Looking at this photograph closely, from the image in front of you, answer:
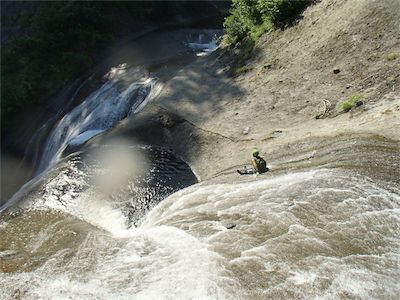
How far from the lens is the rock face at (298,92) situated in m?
10.9

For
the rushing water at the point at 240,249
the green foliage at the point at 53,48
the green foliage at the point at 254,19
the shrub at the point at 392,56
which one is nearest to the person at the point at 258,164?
the rushing water at the point at 240,249

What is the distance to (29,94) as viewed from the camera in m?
21.8

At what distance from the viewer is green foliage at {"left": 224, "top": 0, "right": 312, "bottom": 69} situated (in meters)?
16.4

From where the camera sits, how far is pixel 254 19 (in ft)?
58.9

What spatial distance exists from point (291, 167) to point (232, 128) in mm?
3737

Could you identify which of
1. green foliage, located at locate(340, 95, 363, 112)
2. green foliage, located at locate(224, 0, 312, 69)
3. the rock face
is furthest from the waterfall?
green foliage, located at locate(340, 95, 363, 112)

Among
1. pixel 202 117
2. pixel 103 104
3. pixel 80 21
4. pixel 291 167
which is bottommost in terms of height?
pixel 291 167

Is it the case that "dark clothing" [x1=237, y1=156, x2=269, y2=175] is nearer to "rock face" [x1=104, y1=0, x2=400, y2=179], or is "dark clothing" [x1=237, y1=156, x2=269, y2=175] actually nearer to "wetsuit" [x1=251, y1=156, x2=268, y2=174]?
"wetsuit" [x1=251, y1=156, x2=268, y2=174]

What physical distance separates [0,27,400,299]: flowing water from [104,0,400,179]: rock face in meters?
1.07

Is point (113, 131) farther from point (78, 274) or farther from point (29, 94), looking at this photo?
point (29, 94)

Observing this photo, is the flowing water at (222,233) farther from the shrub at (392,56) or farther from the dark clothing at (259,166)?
the shrub at (392,56)

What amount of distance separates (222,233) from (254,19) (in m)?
12.6

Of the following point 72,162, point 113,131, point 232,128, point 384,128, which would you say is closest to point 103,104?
point 113,131

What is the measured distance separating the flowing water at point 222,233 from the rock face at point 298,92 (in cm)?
107
